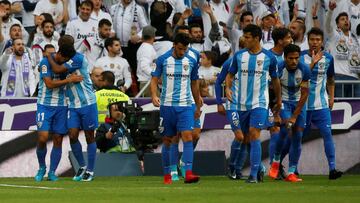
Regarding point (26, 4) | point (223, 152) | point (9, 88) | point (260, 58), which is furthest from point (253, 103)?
point (26, 4)

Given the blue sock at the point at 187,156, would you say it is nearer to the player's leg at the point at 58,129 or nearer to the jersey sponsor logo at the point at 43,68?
the player's leg at the point at 58,129

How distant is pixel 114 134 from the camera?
22.9 meters

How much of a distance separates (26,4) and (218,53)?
4.09 m

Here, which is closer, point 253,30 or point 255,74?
point 253,30

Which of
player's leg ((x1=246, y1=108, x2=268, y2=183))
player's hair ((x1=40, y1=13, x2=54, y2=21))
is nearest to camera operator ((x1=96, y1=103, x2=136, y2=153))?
player's hair ((x1=40, y1=13, x2=54, y2=21))

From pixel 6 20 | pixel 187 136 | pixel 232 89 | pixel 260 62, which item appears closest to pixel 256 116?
pixel 260 62

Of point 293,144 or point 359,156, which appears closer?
point 293,144

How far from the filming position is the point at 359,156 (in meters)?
23.8

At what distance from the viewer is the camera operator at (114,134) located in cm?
2258

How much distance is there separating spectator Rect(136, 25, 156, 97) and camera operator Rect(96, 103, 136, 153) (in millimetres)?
1783

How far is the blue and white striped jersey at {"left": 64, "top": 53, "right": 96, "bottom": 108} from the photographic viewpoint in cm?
1964

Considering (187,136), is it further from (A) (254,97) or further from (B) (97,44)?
(B) (97,44)

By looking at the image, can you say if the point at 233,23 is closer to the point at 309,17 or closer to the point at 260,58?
the point at 309,17

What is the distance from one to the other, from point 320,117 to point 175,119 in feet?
9.59
